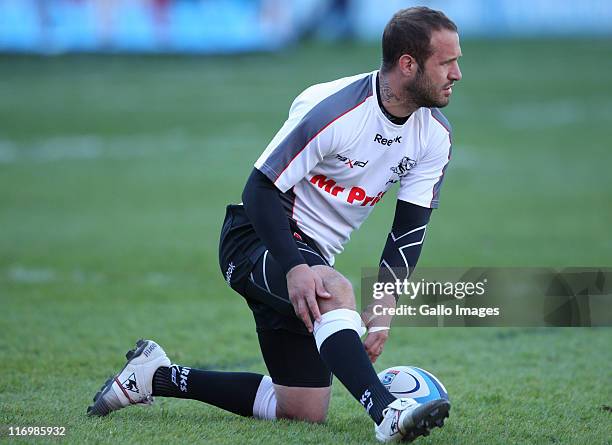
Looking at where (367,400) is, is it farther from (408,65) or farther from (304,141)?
(408,65)

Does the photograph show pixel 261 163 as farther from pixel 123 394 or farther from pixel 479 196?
pixel 479 196

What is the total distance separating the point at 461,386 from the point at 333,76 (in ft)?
63.9

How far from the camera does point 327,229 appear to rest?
16.5 ft

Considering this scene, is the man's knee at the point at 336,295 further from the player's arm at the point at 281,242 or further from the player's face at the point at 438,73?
the player's face at the point at 438,73

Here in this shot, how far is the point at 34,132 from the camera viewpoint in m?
20.5

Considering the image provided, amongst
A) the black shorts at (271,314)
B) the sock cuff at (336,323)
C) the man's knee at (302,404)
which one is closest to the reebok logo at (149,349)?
the black shorts at (271,314)

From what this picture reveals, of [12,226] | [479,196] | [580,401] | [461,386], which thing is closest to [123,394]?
[461,386]

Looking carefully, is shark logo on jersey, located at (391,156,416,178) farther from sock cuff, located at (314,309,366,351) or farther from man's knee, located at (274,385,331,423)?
man's knee, located at (274,385,331,423)

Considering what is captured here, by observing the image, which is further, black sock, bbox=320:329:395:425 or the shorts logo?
the shorts logo

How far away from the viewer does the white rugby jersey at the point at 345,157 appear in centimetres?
462

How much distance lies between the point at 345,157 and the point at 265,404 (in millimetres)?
1292

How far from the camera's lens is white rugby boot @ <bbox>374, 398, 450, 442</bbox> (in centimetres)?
409

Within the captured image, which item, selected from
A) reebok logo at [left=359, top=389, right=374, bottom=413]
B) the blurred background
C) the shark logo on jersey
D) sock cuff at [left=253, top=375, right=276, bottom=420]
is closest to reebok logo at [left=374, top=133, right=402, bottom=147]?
the shark logo on jersey

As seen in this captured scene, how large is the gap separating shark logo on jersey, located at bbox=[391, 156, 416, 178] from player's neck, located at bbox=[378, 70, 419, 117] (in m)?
0.24
